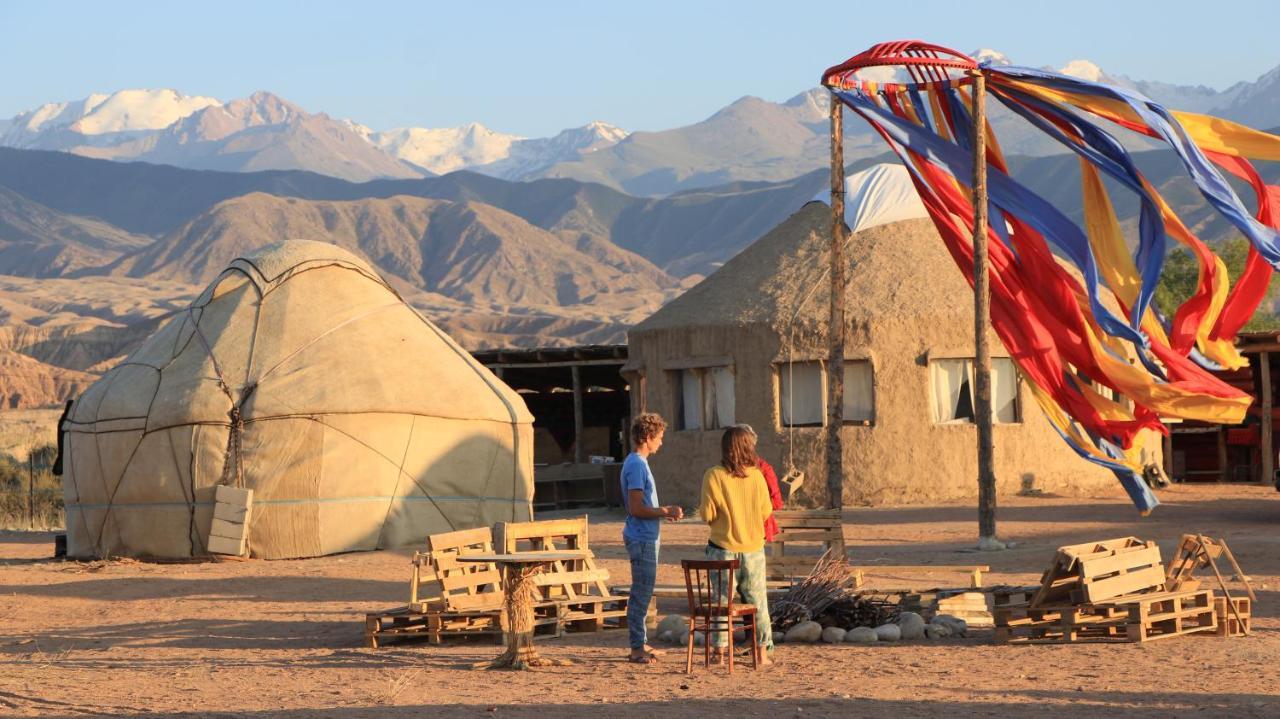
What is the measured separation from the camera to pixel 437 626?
425 inches

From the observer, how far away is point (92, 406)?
18.9 metres

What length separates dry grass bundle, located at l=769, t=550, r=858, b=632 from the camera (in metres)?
10.6

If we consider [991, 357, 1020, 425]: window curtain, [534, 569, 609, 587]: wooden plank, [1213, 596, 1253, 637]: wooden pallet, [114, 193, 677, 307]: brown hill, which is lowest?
[1213, 596, 1253, 637]: wooden pallet

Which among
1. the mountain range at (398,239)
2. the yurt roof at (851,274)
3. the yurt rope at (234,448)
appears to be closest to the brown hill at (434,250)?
the mountain range at (398,239)

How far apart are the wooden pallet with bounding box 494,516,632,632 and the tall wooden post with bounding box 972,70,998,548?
241 inches

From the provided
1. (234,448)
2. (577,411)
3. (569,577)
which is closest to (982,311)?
(569,577)

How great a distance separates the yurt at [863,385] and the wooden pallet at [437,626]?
37.9ft

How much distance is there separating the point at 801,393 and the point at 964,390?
87.3 inches

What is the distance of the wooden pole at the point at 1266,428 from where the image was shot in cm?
2541

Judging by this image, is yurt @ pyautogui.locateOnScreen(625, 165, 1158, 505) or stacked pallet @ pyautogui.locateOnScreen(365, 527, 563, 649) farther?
yurt @ pyautogui.locateOnScreen(625, 165, 1158, 505)

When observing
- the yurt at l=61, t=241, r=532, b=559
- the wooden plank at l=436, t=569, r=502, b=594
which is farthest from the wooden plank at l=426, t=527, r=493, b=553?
the yurt at l=61, t=241, r=532, b=559

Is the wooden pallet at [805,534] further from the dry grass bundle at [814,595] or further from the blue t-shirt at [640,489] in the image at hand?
the blue t-shirt at [640,489]

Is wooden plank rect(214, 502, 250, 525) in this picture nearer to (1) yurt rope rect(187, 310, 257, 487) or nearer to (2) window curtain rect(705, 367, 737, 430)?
(1) yurt rope rect(187, 310, 257, 487)

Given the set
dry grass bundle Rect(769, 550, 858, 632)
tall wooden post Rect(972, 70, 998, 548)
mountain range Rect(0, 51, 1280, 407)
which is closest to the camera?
dry grass bundle Rect(769, 550, 858, 632)
